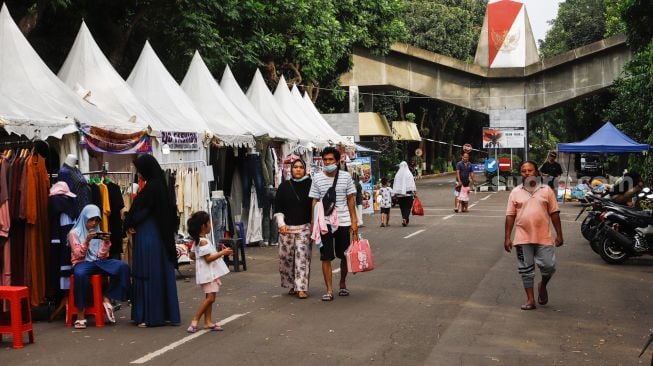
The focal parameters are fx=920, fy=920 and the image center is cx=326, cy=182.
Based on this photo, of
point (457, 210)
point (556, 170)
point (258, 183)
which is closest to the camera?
point (258, 183)

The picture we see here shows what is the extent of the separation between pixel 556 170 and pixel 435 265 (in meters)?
13.1

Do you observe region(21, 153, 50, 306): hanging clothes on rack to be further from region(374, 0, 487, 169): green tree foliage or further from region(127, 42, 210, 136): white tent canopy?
region(374, 0, 487, 169): green tree foliage

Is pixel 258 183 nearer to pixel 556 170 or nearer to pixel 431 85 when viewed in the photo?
pixel 556 170

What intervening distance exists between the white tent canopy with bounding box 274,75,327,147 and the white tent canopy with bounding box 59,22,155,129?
8.41m

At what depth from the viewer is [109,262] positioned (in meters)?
10.2

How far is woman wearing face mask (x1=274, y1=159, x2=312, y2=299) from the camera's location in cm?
1169

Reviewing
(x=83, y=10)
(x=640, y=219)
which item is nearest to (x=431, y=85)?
(x=83, y=10)

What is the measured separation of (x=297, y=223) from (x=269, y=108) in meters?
11.6

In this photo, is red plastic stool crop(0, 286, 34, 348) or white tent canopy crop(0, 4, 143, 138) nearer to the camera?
red plastic stool crop(0, 286, 34, 348)

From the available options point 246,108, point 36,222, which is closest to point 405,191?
point 246,108

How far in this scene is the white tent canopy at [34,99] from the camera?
1172 cm

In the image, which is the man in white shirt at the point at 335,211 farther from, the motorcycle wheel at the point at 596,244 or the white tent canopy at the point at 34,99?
the motorcycle wheel at the point at 596,244

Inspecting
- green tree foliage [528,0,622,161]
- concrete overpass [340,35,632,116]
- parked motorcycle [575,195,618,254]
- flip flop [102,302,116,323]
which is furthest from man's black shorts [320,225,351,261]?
green tree foliage [528,0,622,161]

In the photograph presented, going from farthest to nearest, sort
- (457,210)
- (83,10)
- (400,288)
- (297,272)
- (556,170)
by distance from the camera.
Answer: (457,210) → (556,170) → (83,10) → (400,288) → (297,272)
